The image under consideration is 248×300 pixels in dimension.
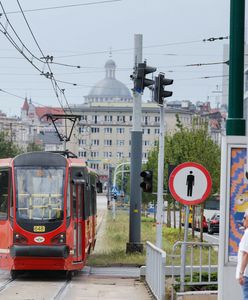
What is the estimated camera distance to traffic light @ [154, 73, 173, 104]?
71.8 ft

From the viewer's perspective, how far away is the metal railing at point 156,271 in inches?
687

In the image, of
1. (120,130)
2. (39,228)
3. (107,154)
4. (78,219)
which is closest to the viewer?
(39,228)

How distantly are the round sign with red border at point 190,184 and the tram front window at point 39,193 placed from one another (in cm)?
704

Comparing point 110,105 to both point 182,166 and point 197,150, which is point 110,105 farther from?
point 182,166

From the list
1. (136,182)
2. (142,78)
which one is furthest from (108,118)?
(142,78)

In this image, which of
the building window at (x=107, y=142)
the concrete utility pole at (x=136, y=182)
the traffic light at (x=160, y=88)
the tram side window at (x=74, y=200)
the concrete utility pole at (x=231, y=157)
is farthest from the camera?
the building window at (x=107, y=142)

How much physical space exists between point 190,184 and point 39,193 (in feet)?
24.7

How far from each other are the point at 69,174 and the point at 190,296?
847 cm

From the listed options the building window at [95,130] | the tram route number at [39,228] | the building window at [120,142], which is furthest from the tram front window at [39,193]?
the building window at [120,142]

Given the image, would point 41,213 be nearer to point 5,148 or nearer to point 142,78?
point 142,78

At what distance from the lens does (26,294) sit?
19.8 meters

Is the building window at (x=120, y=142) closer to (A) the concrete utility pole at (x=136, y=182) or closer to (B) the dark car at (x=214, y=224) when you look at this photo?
(B) the dark car at (x=214, y=224)

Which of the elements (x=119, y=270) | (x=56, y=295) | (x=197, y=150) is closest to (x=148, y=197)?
(x=197, y=150)

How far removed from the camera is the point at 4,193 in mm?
23984
